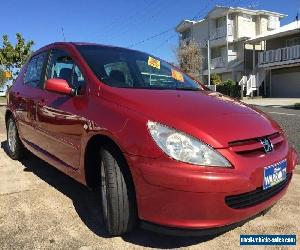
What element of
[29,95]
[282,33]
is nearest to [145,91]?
[29,95]

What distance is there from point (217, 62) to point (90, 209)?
36252 mm

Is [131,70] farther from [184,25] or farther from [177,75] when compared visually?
[184,25]

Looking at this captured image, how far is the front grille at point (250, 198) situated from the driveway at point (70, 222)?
461 mm

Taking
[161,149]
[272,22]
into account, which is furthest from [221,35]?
[161,149]

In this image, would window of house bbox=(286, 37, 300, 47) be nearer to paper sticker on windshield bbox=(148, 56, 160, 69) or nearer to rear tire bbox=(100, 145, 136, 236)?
paper sticker on windshield bbox=(148, 56, 160, 69)

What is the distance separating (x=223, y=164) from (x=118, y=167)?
2.51 ft

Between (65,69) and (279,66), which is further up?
(279,66)

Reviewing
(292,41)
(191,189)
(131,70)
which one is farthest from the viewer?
(292,41)

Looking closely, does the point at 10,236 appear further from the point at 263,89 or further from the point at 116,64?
the point at 263,89

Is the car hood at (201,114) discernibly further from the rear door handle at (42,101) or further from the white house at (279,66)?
the white house at (279,66)

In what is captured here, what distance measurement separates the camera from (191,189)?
2557 millimetres

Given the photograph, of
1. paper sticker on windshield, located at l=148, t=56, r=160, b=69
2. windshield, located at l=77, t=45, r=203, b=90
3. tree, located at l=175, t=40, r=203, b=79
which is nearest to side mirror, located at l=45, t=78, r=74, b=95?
windshield, located at l=77, t=45, r=203, b=90

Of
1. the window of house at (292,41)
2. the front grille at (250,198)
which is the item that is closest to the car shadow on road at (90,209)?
the front grille at (250,198)

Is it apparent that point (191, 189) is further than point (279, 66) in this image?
No
